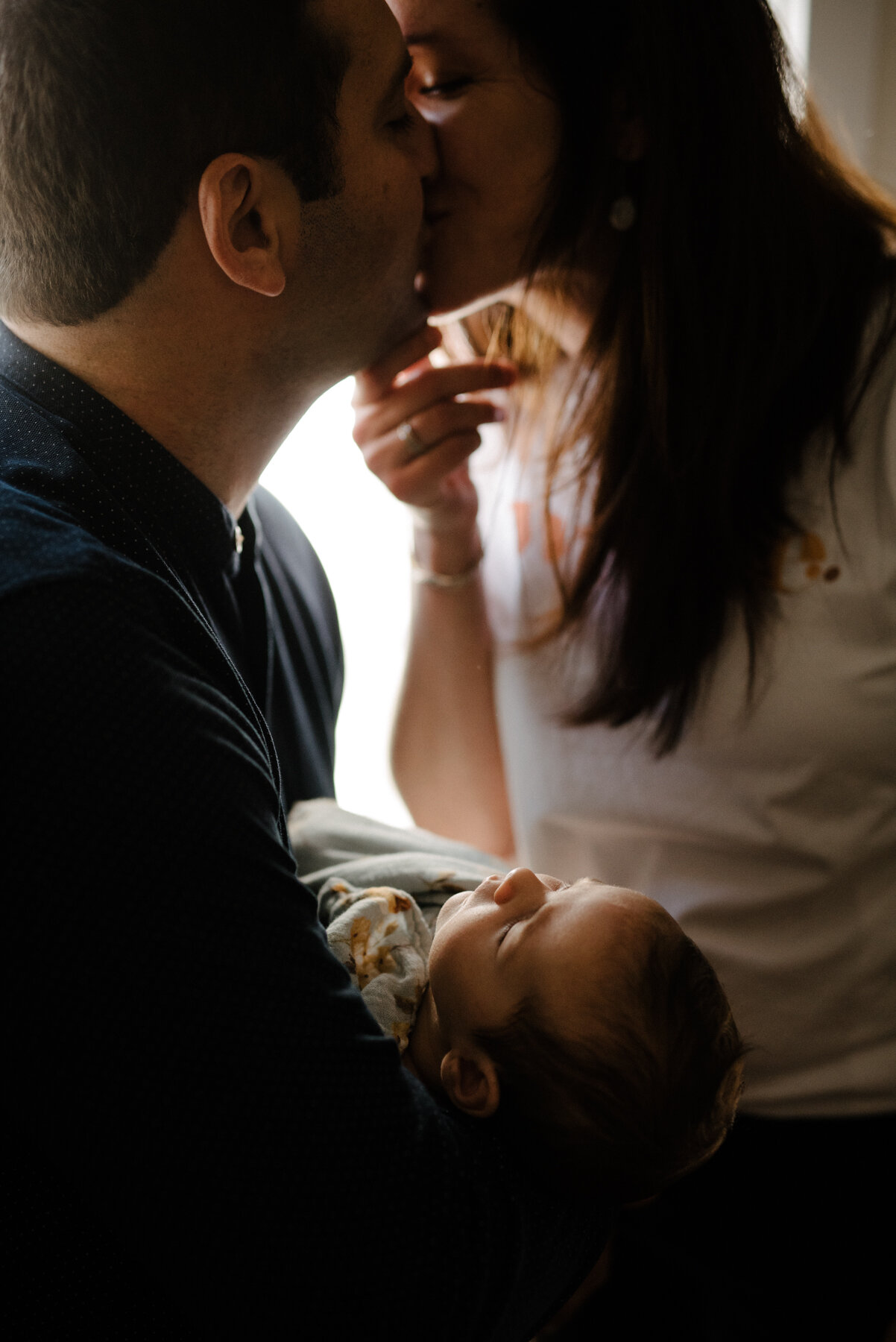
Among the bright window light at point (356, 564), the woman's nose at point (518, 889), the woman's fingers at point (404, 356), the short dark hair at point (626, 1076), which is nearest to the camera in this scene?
the short dark hair at point (626, 1076)

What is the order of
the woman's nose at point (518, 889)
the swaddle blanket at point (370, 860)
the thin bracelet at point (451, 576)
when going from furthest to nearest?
the thin bracelet at point (451, 576), the swaddle blanket at point (370, 860), the woman's nose at point (518, 889)

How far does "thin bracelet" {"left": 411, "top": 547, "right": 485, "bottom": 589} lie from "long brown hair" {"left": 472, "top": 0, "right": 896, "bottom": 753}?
25cm

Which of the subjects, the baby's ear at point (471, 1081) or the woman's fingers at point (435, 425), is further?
the woman's fingers at point (435, 425)

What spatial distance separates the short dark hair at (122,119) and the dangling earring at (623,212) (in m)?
0.43

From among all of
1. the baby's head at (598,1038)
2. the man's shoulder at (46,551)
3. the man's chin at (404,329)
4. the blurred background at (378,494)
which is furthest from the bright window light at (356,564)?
the man's shoulder at (46,551)

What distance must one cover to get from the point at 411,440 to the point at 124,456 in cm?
55

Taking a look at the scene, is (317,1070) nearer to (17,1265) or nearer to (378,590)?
(17,1265)

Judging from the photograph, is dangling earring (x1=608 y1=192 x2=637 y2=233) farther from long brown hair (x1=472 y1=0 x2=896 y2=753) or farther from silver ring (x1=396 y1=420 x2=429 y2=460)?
silver ring (x1=396 y1=420 x2=429 y2=460)

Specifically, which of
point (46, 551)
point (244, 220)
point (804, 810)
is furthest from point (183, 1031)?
point (804, 810)

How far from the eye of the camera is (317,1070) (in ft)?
2.14

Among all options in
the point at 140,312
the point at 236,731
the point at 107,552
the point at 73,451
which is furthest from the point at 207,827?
the point at 140,312

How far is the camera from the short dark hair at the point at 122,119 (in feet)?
2.78

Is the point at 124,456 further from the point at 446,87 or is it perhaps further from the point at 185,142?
the point at 446,87

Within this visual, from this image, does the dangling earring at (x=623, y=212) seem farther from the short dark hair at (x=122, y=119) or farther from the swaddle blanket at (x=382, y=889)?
the swaddle blanket at (x=382, y=889)
